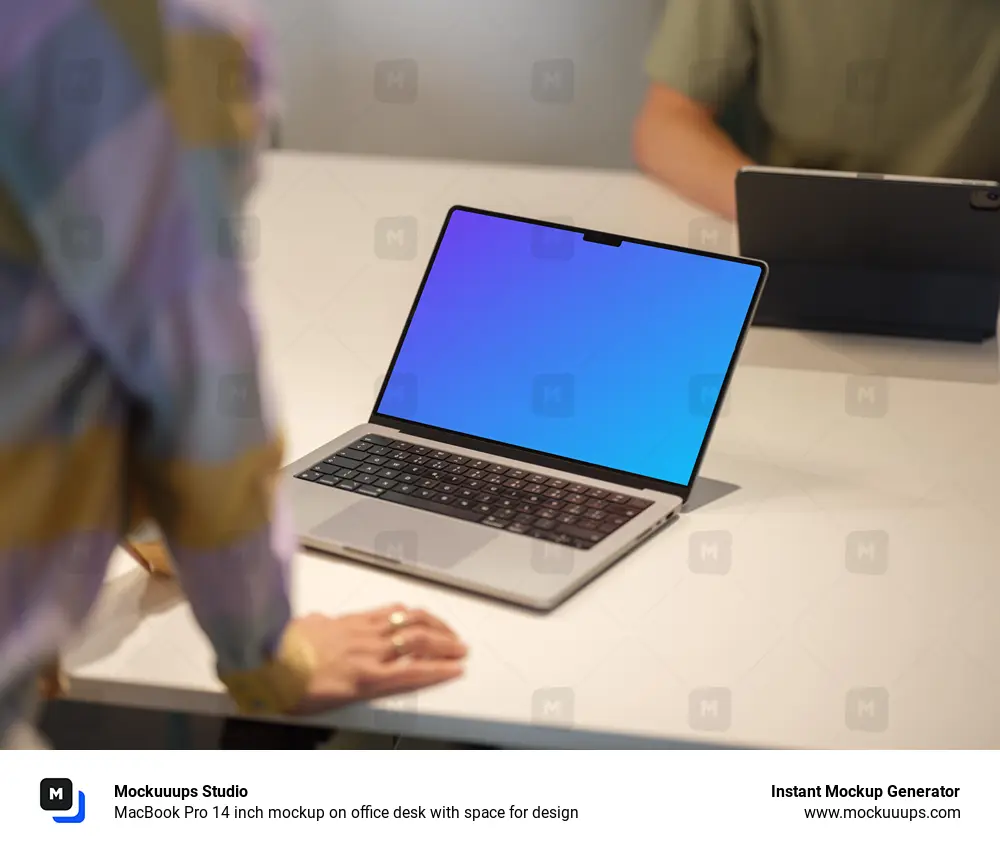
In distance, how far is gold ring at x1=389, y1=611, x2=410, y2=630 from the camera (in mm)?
711

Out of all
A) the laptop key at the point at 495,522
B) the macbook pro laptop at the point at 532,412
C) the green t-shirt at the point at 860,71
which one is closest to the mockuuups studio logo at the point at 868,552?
the macbook pro laptop at the point at 532,412

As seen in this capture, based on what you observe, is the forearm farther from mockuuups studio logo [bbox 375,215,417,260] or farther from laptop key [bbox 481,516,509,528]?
laptop key [bbox 481,516,509,528]

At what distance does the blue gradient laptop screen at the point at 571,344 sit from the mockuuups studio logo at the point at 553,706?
22 centimetres

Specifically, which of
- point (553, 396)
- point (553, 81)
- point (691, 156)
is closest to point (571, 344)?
point (553, 396)

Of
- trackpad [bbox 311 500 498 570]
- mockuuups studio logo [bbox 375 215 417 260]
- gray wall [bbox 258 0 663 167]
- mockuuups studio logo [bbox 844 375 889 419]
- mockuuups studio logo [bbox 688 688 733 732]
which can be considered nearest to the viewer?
mockuuups studio logo [bbox 688 688 733 732]

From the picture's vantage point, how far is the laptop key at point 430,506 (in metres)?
0.81

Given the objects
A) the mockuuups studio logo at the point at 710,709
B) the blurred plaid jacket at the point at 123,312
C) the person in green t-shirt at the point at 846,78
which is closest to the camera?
the blurred plaid jacket at the point at 123,312

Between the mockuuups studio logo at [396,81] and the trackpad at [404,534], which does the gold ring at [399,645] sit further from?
the mockuuups studio logo at [396,81]

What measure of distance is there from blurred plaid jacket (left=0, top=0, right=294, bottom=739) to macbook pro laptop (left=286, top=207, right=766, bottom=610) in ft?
0.67

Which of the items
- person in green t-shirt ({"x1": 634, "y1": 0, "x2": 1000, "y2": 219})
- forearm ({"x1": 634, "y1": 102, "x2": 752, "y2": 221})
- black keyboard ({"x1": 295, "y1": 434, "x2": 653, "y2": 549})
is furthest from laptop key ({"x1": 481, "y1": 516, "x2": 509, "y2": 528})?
person in green t-shirt ({"x1": 634, "y1": 0, "x2": 1000, "y2": 219})

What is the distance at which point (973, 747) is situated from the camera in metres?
0.67

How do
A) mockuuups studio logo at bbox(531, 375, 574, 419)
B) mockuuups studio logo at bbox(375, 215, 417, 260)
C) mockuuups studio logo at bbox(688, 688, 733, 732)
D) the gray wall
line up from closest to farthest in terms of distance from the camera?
mockuuups studio logo at bbox(688, 688, 733, 732), mockuuups studio logo at bbox(531, 375, 574, 419), mockuuups studio logo at bbox(375, 215, 417, 260), the gray wall

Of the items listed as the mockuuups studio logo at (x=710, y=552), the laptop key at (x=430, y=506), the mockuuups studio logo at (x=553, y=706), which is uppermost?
the laptop key at (x=430, y=506)

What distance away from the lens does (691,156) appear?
4.57 ft
